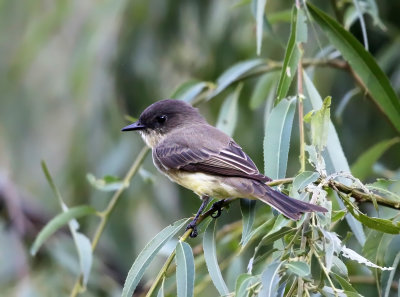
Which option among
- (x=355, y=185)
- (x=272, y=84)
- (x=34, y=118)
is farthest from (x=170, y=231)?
(x=34, y=118)

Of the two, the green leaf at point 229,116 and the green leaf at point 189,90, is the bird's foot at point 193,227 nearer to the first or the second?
the green leaf at point 229,116

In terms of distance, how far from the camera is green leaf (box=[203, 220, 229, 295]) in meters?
2.06

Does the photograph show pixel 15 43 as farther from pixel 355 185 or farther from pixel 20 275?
pixel 355 185

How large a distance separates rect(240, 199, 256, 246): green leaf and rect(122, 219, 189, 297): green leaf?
0.53 ft

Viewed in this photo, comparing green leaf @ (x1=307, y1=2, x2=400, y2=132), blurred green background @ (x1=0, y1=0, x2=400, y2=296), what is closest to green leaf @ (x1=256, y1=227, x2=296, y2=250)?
green leaf @ (x1=307, y1=2, x2=400, y2=132)

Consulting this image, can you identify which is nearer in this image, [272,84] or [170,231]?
[170,231]

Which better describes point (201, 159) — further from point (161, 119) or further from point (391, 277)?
point (391, 277)

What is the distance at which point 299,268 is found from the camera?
162 cm

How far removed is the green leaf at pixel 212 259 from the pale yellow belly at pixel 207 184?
8.0 inches

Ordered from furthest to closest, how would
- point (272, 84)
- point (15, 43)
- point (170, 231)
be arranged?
point (15, 43) < point (272, 84) < point (170, 231)

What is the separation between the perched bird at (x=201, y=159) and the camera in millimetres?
2262

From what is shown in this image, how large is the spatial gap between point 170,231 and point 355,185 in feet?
1.68

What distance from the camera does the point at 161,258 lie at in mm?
4977

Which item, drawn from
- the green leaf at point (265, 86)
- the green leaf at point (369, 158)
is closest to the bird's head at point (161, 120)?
the green leaf at point (265, 86)
